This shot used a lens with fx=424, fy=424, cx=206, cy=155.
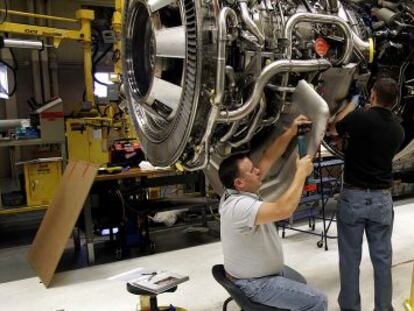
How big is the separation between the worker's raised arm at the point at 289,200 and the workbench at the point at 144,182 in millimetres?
2226

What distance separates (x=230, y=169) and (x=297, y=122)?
0.39 m

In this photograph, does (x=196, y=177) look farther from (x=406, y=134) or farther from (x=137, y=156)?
(x=406, y=134)

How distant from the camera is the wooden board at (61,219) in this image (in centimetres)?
334

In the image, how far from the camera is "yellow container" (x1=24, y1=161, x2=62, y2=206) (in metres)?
4.49

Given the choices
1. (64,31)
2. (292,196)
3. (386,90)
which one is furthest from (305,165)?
(64,31)

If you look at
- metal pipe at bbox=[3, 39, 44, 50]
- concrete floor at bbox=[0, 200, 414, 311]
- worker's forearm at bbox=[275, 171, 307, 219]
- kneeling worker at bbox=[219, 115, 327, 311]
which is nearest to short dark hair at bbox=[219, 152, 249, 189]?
kneeling worker at bbox=[219, 115, 327, 311]

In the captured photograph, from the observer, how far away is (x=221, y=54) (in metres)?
1.45

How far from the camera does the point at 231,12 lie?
1.48m

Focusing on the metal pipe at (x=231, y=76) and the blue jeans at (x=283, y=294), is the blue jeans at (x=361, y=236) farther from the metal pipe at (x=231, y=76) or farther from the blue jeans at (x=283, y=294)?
the metal pipe at (x=231, y=76)

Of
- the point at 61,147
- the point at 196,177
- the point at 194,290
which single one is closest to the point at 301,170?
the point at 194,290

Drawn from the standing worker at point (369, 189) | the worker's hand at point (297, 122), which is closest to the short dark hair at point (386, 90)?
the standing worker at point (369, 189)

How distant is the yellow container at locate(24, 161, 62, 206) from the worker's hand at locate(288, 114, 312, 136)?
3512 mm

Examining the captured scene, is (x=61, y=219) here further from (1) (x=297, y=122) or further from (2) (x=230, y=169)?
(1) (x=297, y=122)

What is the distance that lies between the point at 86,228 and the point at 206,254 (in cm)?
111
